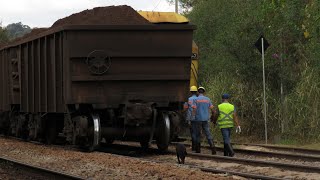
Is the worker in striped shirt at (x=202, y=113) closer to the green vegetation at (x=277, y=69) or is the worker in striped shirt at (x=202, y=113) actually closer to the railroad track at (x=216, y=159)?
the railroad track at (x=216, y=159)

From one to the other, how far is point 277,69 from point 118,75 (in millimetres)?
8207

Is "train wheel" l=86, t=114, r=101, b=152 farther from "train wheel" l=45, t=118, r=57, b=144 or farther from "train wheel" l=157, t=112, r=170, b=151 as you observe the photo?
"train wheel" l=45, t=118, r=57, b=144

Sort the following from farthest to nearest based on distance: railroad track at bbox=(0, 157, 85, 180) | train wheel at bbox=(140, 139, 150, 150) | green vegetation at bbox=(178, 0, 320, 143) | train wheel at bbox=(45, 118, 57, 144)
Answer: green vegetation at bbox=(178, 0, 320, 143)
train wheel at bbox=(45, 118, 57, 144)
train wheel at bbox=(140, 139, 150, 150)
railroad track at bbox=(0, 157, 85, 180)

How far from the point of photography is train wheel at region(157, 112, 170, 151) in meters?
14.2

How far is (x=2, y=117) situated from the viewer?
21.9 meters

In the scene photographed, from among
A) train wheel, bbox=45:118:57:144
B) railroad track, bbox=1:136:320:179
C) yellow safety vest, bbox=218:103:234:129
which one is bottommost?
railroad track, bbox=1:136:320:179

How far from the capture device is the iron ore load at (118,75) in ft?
44.6

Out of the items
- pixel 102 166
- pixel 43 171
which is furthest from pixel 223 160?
pixel 43 171

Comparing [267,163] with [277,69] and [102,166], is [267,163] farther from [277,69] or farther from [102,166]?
[277,69]

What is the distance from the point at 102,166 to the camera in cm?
1155

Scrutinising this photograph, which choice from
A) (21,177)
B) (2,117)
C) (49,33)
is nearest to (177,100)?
(49,33)

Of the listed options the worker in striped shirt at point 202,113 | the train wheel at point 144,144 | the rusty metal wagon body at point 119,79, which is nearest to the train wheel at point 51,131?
the rusty metal wagon body at point 119,79

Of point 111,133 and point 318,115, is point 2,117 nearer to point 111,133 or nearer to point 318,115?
point 111,133

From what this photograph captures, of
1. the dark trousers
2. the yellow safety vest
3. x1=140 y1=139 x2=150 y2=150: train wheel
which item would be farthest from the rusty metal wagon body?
the dark trousers
